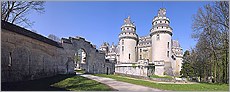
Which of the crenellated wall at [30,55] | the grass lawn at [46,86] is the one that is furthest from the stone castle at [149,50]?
the grass lawn at [46,86]

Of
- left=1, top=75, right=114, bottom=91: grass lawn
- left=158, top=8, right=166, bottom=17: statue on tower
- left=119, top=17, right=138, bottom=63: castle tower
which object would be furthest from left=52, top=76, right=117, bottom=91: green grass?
left=119, top=17, right=138, bottom=63: castle tower

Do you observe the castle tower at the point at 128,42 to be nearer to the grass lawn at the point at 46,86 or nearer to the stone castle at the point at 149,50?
the stone castle at the point at 149,50

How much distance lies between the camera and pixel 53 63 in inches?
715

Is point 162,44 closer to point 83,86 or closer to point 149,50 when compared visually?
point 149,50

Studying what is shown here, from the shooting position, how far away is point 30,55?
1388 centimetres

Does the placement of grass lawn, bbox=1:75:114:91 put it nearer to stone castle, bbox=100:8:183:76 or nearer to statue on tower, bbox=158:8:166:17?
stone castle, bbox=100:8:183:76

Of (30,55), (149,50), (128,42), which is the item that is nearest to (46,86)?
(30,55)

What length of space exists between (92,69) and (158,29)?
75.0 feet

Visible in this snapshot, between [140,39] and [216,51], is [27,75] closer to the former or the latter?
[216,51]

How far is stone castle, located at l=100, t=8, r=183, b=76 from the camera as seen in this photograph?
43469 mm

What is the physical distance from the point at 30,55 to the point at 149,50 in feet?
139

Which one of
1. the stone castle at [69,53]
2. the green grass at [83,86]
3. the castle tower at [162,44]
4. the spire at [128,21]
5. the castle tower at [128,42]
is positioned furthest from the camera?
the spire at [128,21]

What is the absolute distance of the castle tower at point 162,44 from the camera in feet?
143

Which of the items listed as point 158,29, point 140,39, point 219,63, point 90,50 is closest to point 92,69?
point 90,50
